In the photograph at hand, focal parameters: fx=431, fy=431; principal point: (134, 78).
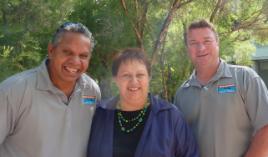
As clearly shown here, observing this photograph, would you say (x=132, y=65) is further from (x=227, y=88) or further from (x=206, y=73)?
(x=227, y=88)

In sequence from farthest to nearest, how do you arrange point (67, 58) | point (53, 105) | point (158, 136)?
point (67, 58)
point (53, 105)
point (158, 136)

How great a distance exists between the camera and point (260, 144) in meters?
2.60

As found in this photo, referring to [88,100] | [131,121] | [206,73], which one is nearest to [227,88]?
[206,73]

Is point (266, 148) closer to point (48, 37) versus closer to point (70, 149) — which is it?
point (70, 149)

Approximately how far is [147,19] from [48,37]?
1232 millimetres

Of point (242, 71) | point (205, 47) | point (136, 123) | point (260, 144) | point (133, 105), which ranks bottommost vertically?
point (260, 144)

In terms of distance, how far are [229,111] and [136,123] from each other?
1.90 ft

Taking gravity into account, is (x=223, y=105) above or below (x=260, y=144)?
above

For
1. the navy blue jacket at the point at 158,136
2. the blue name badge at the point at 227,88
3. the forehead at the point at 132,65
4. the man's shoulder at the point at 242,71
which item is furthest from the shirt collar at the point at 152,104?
the man's shoulder at the point at 242,71

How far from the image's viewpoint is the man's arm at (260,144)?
259 cm

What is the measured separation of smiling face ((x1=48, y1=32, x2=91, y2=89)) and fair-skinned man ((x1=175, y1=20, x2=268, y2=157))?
73 centimetres

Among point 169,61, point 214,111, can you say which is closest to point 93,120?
point 214,111

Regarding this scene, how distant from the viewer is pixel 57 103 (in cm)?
272

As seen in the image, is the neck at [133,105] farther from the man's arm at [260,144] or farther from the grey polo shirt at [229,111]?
the man's arm at [260,144]
